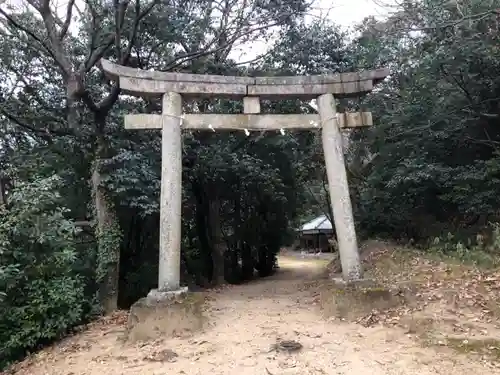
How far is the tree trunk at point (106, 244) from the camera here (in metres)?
9.00

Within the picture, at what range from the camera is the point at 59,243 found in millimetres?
7547

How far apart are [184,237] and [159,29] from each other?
7.45 m

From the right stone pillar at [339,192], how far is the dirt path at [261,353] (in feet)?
3.70

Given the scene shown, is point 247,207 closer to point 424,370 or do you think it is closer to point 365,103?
point 365,103

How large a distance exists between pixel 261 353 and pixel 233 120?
4.22m

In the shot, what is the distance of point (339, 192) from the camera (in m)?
7.65

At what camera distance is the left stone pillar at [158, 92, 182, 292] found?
23.2ft

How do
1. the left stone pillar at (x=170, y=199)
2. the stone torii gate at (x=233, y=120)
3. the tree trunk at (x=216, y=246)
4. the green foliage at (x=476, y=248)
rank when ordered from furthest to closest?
the tree trunk at (x=216, y=246) < the green foliage at (x=476, y=248) < the stone torii gate at (x=233, y=120) < the left stone pillar at (x=170, y=199)

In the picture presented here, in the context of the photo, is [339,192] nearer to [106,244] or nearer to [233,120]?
[233,120]

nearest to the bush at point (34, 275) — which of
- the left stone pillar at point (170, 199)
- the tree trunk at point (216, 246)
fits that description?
the left stone pillar at point (170, 199)

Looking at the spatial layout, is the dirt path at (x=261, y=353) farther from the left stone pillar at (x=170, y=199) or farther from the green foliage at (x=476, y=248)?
the green foliage at (x=476, y=248)

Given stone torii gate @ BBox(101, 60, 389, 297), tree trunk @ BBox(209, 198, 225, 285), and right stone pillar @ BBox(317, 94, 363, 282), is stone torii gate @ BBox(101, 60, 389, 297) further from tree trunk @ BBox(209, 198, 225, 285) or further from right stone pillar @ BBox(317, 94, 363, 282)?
tree trunk @ BBox(209, 198, 225, 285)

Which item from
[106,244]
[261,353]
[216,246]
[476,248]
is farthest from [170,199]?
[216,246]

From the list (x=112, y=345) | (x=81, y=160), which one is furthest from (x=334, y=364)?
(x=81, y=160)
